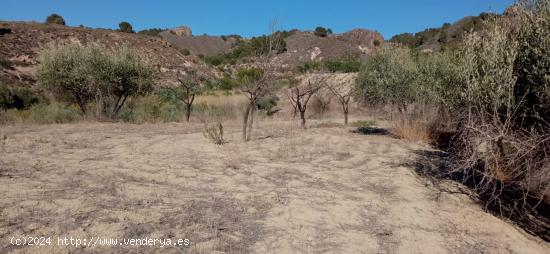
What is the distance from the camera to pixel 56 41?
123ft

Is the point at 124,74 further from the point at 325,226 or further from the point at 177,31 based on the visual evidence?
the point at 177,31

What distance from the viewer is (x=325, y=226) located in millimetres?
5574

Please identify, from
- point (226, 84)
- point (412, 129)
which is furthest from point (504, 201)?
point (226, 84)

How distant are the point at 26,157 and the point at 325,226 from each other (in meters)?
6.73

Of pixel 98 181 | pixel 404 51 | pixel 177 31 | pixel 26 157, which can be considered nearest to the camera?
pixel 98 181

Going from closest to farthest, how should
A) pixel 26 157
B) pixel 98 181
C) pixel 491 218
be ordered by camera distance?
pixel 491 218, pixel 98 181, pixel 26 157

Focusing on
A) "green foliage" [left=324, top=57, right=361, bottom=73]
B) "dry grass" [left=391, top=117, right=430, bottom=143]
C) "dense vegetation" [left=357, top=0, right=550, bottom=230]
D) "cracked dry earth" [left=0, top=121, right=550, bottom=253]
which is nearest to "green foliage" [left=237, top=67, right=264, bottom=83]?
"cracked dry earth" [left=0, top=121, right=550, bottom=253]

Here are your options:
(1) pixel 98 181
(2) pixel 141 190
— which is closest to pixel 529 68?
(2) pixel 141 190

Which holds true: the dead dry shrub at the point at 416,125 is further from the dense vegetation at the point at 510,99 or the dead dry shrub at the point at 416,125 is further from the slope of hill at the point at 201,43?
the slope of hill at the point at 201,43

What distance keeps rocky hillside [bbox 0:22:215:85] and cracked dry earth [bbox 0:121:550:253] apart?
20.3 m

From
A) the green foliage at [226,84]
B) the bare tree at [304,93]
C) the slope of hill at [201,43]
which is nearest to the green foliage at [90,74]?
the bare tree at [304,93]

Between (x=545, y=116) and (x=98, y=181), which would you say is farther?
(x=98, y=181)

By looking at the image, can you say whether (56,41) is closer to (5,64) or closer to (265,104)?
(5,64)

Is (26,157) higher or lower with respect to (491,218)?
higher
